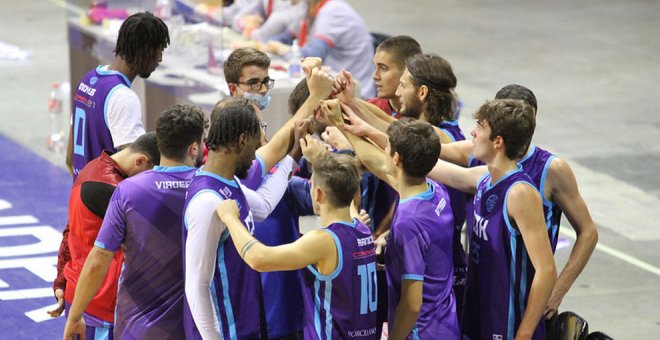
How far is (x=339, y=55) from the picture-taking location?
11672 millimetres

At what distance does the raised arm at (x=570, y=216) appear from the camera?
19.7ft

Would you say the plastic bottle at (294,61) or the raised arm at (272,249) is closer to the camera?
the raised arm at (272,249)

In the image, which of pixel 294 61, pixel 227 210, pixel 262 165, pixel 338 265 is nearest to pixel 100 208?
pixel 262 165

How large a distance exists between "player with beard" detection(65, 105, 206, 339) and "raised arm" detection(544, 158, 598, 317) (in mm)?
1803

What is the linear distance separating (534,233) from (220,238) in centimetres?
144

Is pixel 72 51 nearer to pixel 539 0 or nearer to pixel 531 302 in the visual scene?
pixel 531 302

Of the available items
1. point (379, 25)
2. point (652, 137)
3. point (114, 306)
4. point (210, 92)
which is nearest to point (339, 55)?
point (210, 92)

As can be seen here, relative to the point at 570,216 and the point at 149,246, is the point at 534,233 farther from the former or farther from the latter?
the point at 149,246

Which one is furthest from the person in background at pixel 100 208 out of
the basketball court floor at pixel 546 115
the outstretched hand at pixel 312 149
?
the basketball court floor at pixel 546 115

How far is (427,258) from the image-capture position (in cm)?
557

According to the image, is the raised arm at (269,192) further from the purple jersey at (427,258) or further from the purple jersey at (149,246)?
the purple jersey at (427,258)

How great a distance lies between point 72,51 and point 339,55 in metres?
3.01

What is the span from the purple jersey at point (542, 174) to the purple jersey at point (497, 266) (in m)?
0.30

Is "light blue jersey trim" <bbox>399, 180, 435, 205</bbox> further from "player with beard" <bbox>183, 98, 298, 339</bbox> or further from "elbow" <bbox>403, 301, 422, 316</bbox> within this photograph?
"player with beard" <bbox>183, 98, 298, 339</bbox>
